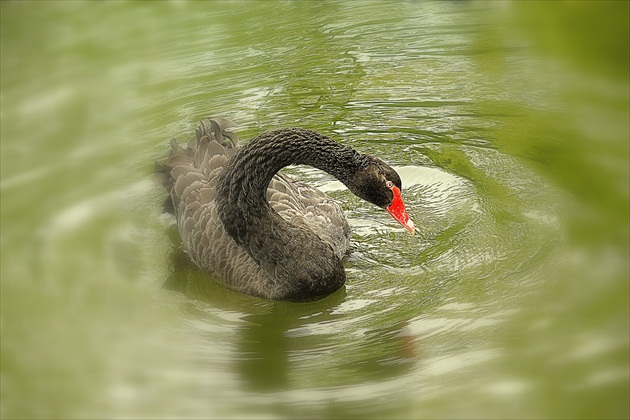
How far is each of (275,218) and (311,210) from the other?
0.29m

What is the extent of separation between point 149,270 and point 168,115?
0.89 meters

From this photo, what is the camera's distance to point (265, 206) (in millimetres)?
3115

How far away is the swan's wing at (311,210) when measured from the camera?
10.4 ft

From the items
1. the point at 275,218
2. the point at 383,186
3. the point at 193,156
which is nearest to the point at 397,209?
the point at 383,186

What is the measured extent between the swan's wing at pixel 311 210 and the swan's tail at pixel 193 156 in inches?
11.9

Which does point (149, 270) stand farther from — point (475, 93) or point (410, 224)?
point (475, 93)

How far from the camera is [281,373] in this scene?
193 cm

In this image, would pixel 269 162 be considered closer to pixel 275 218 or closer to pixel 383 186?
pixel 275 218

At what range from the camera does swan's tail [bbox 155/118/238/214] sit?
11.3 feet

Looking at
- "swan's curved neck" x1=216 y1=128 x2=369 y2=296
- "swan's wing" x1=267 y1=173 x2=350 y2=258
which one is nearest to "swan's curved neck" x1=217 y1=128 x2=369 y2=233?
"swan's curved neck" x1=216 y1=128 x2=369 y2=296

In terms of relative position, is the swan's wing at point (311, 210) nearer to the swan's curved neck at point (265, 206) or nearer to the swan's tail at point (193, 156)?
the swan's curved neck at point (265, 206)

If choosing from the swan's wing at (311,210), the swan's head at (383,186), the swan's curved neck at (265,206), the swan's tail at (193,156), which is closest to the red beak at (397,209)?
the swan's head at (383,186)

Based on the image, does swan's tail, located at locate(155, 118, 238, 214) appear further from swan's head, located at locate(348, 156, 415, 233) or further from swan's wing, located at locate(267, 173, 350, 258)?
swan's head, located at locate(348, 156, 415, 233)

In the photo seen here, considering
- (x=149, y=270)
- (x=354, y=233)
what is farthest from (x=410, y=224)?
(x=149, y=270)
